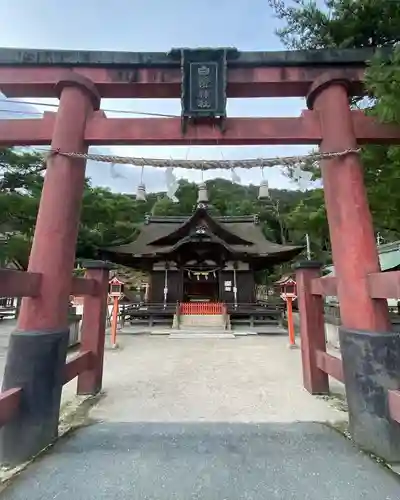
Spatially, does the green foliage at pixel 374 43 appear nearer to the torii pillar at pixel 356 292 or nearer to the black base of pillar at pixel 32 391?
the torii pillar at pixel 356 292

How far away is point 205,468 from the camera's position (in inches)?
83.6

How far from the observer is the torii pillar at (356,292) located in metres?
2.44

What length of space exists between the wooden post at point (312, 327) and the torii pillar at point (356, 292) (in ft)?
3.42

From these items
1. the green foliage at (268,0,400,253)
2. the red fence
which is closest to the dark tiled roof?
the green foliage at (268,0,400,253)

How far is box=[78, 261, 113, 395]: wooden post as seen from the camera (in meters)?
3.93

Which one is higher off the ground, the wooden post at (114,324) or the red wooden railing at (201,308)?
the red wooden railing at (201,308)

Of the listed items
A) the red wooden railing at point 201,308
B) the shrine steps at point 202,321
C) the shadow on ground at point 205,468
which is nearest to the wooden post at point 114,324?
the shrine steps at point 202,321

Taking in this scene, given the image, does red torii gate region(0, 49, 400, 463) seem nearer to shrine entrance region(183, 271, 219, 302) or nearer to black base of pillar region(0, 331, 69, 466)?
black base of pillar region(0, 331, 69, 466)

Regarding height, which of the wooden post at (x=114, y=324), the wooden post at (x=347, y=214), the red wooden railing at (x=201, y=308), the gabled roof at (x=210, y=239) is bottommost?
the wooden post at (x=114, y=324)

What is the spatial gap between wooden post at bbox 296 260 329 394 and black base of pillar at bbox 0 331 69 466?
3.05m

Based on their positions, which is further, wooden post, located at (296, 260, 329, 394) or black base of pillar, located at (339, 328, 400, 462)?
wooden post, located at (296, 260, 329, 394)

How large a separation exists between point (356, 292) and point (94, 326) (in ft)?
10.7

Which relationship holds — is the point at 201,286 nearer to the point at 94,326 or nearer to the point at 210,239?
the point at 210,239

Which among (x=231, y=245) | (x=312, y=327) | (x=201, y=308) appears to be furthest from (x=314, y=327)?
(x=231, y=245)
